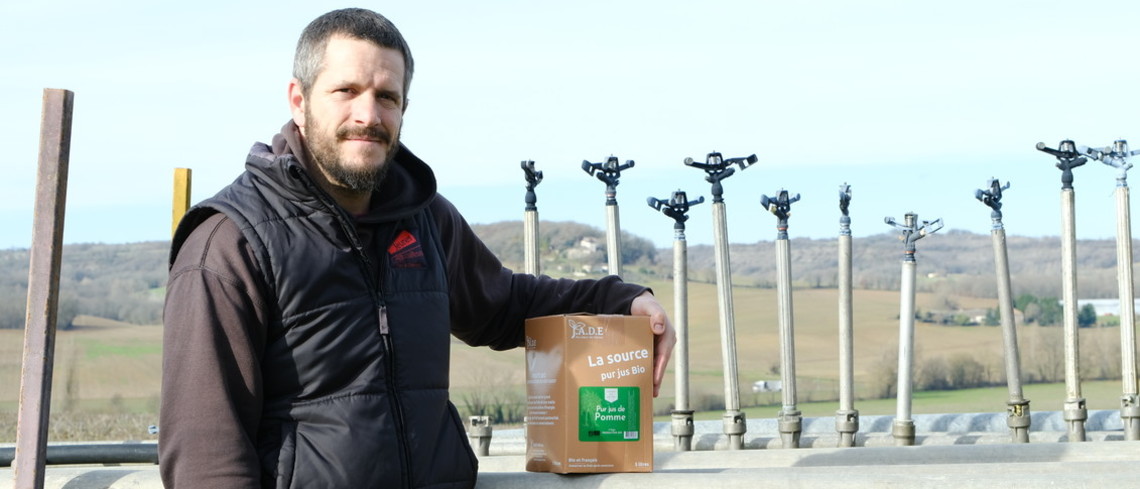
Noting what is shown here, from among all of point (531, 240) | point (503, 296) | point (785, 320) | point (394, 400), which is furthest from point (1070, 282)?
Answer: point (394, 400)

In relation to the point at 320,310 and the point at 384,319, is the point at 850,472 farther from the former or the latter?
the point at 320,310

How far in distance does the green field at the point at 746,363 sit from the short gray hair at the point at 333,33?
12.3 metres

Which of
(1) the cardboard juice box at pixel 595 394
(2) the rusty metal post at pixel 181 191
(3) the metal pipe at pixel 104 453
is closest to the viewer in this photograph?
(1) the cardboard juice box at pixel 595 394

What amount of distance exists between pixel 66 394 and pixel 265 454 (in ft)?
61.4

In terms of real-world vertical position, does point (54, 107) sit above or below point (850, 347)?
above

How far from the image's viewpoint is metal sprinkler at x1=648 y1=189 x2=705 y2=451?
7.73m

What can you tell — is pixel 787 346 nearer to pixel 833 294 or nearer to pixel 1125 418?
pixel 1125 418

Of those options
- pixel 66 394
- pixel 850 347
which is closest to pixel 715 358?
pixel 66 394

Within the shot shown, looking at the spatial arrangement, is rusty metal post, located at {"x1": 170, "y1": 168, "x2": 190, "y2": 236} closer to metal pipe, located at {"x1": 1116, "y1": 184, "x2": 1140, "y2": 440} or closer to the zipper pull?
the zipper pull

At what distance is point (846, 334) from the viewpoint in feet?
26.5

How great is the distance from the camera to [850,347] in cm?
816

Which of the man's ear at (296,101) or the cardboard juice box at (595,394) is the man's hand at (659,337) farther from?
the man's ear at (296,101)

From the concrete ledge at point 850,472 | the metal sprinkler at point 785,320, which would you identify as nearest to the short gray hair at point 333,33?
the concrete ledge at point 850,472

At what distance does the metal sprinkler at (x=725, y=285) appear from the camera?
25.3 feet
